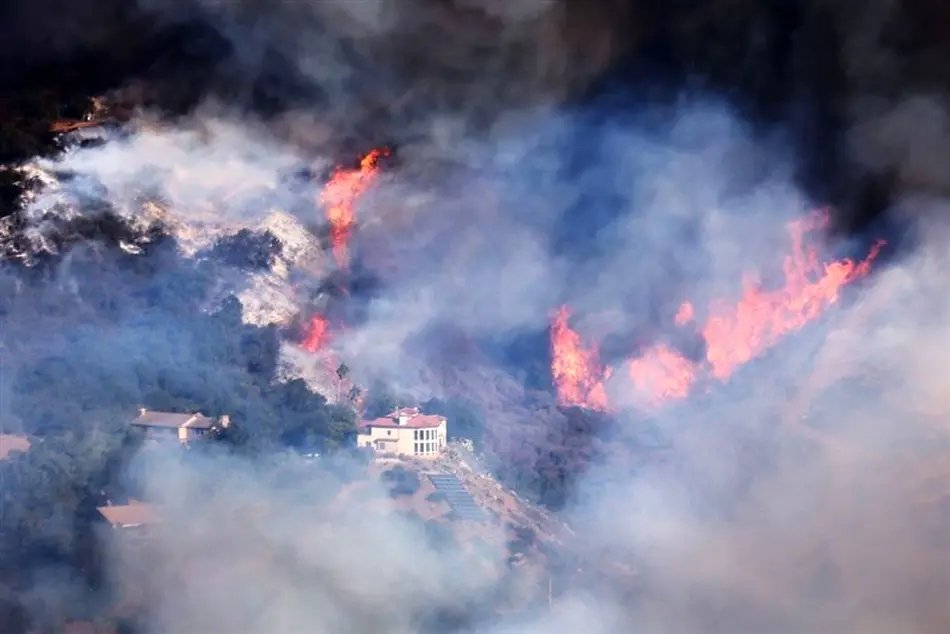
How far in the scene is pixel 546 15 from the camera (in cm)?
1140

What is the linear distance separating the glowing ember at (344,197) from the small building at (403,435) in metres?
2.05

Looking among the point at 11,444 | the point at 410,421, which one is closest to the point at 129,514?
the point at 11,444

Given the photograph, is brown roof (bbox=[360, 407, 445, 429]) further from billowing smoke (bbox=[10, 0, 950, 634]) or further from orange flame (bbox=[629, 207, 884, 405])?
orange flame (bbox=[629, 207, 884, 405])

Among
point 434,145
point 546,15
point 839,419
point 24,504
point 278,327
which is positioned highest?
point 546,15

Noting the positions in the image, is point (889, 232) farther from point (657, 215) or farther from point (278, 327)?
point (278, 327)

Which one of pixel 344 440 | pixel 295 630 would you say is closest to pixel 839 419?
pixel 344 440

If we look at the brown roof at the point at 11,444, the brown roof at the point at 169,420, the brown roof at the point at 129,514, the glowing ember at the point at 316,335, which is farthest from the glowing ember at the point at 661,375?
the brown roof at the point at 11,444

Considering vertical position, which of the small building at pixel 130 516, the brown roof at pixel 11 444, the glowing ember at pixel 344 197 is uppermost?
the glowing ember at pixel 344 197

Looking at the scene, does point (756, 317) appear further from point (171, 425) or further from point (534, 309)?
point (171, 425)

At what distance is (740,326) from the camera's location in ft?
36.5

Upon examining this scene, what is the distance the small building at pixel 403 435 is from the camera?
34.6 ft

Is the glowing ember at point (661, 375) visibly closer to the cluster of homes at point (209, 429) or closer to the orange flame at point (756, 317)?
the orange flame at point (756, 317)

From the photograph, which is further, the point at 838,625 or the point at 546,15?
the point at 546,15

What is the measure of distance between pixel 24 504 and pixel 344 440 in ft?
9.32
